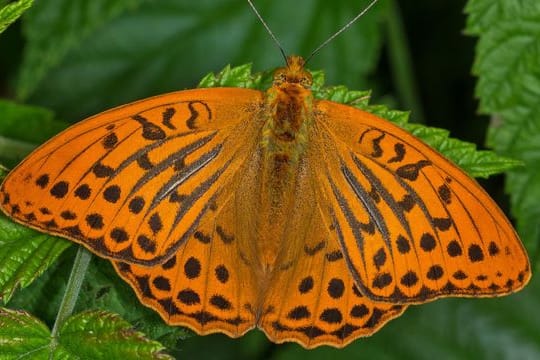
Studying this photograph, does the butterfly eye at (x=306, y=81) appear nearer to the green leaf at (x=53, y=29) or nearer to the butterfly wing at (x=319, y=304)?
the butterfly wing at (x=319, y=304)

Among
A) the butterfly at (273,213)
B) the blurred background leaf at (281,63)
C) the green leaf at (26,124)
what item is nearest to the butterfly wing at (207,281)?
the butterfly at (273,213)

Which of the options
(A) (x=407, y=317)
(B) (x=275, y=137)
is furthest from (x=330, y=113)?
(A) (x=407, y=317)

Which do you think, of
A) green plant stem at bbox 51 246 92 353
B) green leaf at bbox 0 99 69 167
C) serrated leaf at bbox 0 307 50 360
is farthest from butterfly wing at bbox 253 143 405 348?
green leaf at bbox 0 99 69 167

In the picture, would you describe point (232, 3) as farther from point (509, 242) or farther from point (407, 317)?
point (509, 242)

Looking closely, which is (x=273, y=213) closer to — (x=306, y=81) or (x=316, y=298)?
(x=316, y=298)

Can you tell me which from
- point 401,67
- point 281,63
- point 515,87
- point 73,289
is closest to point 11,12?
point 73,289
